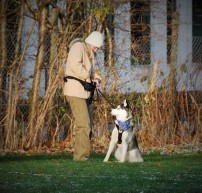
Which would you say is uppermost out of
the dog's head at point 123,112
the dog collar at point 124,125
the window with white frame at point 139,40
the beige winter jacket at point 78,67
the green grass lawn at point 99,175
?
the window with white frame at point 139,40

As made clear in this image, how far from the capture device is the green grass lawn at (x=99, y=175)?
337 inches

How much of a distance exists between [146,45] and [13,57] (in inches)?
121

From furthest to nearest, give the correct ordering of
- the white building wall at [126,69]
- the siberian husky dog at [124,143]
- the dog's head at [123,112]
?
1. the white building wall at [126,69]
2. the dog's head at [123,112]
3. the siberian husky dog at [124,143]

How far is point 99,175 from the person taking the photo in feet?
32.4

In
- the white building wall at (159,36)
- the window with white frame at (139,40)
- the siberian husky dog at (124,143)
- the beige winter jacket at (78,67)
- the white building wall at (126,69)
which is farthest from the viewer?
the white building wall at (159,36)

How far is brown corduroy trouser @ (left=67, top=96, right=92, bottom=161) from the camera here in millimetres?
11812

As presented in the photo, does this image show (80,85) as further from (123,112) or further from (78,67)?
(123,112)

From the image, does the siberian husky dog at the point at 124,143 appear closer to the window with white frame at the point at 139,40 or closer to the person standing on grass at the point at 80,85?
the person standing on grass at the point at 80,85

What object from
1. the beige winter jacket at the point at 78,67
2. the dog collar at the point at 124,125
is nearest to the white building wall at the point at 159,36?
the dog collar at the point at 124,125

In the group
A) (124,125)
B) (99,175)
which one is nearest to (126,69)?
(124,125)

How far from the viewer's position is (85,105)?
1188cm

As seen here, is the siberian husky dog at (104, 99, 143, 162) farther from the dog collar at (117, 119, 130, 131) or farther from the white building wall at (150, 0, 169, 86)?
the white building wall at (150, 0, 169, 86)

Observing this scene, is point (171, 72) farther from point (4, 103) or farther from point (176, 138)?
point (4, 103)

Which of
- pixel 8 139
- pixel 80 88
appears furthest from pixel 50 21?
pixel 80 88
